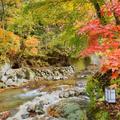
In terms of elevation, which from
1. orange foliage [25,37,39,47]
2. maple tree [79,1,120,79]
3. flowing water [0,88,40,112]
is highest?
orange foliage [25,37,39,47]

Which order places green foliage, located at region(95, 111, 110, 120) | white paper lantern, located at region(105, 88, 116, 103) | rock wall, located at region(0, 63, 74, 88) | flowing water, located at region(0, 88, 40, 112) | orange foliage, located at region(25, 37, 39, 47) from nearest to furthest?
green foliage, located at region(95, 111, 110, 120) → white paper lantern, located at region(105, 88, 116, 103) → flowing water, located at region(0, 88, 40, 112) → rock wall, located at region(0, 63, 74, 88) → orange foliage, located at region(25, 37, 39, 47)

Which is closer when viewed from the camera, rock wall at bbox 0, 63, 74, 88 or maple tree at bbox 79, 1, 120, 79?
maple tree at bbox 79, 1, 120, 79

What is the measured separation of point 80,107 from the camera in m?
8.41

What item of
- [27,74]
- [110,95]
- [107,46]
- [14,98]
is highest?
[107,46]

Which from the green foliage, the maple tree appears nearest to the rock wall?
the green foliage

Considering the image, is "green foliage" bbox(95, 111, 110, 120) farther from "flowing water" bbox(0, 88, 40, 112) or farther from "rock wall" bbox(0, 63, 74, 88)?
"rock wall" bbox(0, 63, 74, 88)

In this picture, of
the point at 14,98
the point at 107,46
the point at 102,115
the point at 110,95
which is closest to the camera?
the point at 107,46

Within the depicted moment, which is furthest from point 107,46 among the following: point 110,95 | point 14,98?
point 14,98

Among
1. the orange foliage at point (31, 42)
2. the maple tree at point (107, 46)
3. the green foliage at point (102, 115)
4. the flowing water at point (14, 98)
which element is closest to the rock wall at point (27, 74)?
the orange foliage at point (31, 42)

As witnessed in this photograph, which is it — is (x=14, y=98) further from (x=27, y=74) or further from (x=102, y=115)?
(x=102, y=115)

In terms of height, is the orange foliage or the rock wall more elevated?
the orange foliage

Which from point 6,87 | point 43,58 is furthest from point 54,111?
point 43,58

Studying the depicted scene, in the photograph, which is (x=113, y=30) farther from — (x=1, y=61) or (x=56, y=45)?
(x=56, y=45)

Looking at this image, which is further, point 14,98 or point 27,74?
point 27,74
